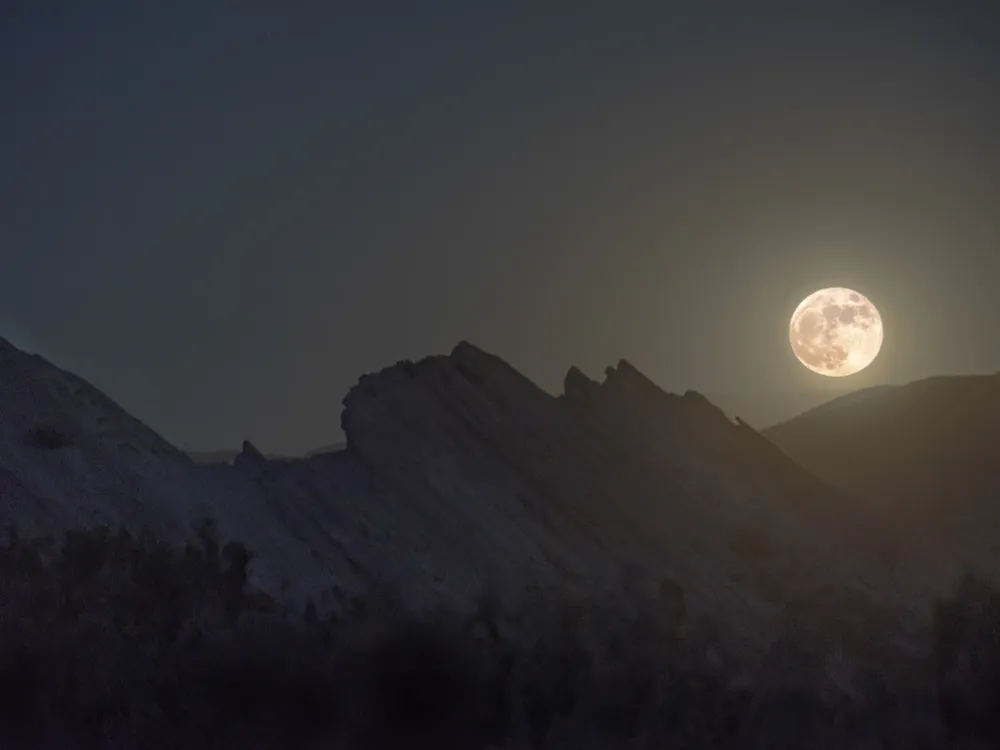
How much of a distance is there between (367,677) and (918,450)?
40.7 meters

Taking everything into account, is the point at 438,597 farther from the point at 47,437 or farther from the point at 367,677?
the point at 47,437

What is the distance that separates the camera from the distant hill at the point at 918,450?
181 ft

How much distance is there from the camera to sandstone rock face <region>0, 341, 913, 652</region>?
3356 cm

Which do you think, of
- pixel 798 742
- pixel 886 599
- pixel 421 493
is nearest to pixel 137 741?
pixel 421 493

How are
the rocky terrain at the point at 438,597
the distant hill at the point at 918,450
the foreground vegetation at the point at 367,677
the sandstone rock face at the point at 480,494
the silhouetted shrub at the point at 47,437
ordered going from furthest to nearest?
1. the distant hill at the point at 918,450
2. the sandstone rock face at the point at 480,494
3. the silhouetted shrub at the point at 47,437
4. the rocky terrain at the point at 438,597
5. the foreground vegetation at the point at 367,677

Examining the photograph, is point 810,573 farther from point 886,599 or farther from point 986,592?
point 986,592

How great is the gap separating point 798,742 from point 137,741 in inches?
691

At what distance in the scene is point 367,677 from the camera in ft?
105

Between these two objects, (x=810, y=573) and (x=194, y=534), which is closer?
(x=194, y=534)

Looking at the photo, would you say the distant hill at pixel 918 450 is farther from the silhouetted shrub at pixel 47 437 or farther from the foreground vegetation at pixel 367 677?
the silhouetted shrub at pixel 47 437

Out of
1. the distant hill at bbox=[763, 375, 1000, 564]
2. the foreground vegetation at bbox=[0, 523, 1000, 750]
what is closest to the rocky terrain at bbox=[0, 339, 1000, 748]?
the foreground vegetation at bbox=[0, 523, 1000, 750]

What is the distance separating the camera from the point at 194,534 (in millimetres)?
33312

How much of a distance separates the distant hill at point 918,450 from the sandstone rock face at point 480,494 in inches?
355

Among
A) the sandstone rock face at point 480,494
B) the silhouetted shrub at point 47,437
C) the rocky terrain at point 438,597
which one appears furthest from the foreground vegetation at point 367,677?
the silhouetted shrub at point 47,437
